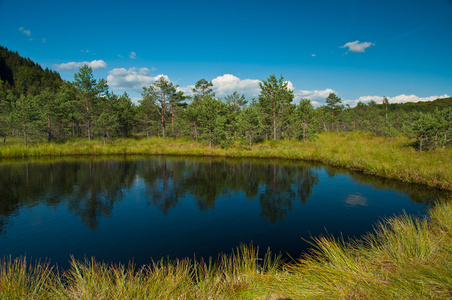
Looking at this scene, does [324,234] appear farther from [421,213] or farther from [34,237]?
[34,237]

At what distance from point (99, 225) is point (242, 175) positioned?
1496cm

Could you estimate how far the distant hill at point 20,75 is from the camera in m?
92.4

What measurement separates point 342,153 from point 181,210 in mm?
24579

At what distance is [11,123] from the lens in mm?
41594

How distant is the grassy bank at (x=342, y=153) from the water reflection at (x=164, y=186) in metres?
1.52

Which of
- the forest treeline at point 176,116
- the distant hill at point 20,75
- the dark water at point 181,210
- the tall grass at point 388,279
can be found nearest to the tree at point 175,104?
the forest treeline at point 176,116

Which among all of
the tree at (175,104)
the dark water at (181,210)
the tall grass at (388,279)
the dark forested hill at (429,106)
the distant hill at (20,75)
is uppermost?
the distant hill at (20,75)

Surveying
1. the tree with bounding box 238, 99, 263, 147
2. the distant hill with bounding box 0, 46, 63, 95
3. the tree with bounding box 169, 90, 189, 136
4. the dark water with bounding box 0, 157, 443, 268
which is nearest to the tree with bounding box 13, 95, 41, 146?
the dark water with bounding box 0, 157, 443, 268

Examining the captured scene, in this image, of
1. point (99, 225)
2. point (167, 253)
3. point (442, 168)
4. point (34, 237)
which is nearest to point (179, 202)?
point (99, 225)

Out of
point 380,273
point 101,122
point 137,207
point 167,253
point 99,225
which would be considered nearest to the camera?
point 380,273

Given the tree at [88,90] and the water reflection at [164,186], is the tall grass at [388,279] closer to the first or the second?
the water reflection at [164,186]

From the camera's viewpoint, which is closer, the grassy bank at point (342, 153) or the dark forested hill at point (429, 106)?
the grassy bank at point (342, 153)

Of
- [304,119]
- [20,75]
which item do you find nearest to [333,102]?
[304,119]

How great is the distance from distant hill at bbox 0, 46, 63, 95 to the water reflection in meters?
88.6
